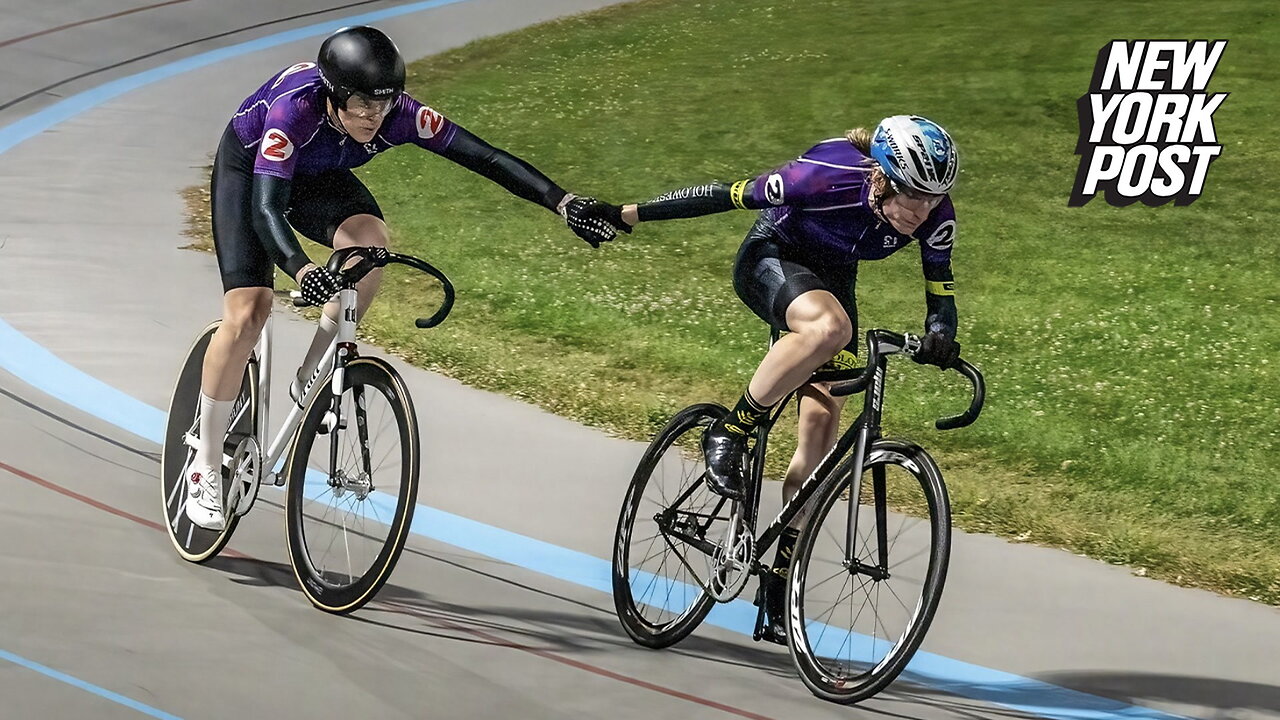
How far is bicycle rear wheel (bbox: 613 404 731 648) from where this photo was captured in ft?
16.1

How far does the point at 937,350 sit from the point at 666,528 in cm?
→ 119

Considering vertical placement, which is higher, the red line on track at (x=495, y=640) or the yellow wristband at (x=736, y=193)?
the yellow wristband at (x=736, y=193)

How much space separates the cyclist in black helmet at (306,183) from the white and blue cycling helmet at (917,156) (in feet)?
3.32

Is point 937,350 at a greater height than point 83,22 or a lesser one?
lesser

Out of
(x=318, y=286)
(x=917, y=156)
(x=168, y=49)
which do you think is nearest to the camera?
(x=917, y=156)

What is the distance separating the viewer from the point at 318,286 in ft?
14.4

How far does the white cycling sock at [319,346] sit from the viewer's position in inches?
190

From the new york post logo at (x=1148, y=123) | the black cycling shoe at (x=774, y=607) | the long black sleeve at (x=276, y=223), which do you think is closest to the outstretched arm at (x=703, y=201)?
the long black sleeve at (x=276, y=223)

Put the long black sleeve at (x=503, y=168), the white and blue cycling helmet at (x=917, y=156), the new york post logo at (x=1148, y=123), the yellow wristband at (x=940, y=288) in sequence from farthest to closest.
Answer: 1. the new york post logo at (x=1148, y=123)
2. the long black sleeve at (x=503, y=168)
3. the yellow wristband at (x=940, y=288)
4. the white and blue cycling helmet at (x=917, y=156)

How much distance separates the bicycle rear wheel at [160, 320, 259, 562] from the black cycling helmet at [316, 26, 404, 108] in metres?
1.00

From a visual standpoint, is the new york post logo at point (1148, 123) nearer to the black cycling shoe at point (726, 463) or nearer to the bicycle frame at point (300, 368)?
the black cycling shoe at point (726, 463)

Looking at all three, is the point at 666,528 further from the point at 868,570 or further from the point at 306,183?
the point at 306,183

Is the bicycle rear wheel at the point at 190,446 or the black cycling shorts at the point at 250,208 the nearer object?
the black cycling shorts at the point at 250,208

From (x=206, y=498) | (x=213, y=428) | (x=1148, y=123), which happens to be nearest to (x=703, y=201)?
(x=213, y=428)
